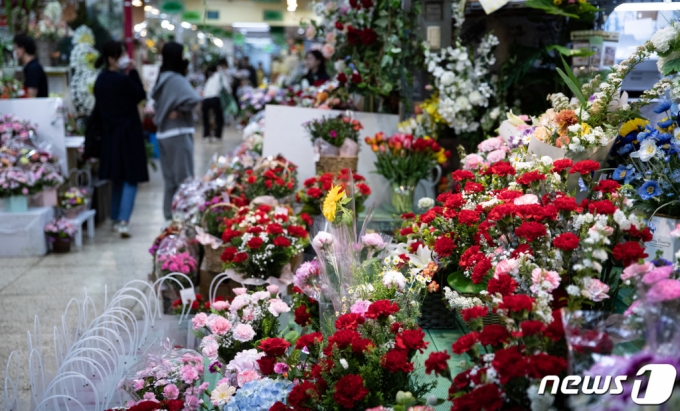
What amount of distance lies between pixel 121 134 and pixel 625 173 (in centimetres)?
546

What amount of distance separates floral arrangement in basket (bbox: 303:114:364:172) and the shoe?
2.92 metres

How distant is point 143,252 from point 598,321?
17.4 ft

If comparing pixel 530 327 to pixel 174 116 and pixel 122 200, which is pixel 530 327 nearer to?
pixel 174 116

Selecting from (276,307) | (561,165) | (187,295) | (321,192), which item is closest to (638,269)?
(561,165)

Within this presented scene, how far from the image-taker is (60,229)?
617 cm

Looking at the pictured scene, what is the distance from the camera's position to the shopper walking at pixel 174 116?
21.7 ft

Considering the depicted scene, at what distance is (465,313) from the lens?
5.25 feet

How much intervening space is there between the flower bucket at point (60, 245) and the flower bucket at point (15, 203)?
1.28 ft

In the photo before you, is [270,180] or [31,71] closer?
[270,180]

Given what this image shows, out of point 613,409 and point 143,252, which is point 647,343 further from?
point 143,252

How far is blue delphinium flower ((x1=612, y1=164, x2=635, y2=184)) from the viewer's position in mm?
2348

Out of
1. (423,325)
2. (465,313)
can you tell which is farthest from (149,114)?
(465,313)

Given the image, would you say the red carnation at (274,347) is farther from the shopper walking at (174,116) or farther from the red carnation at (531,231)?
the shopper walking at (174,116)

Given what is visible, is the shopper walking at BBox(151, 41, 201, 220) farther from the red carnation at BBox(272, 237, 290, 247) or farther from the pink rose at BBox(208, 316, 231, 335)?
the pink rose at BBox(208, 316, 231, 335)
